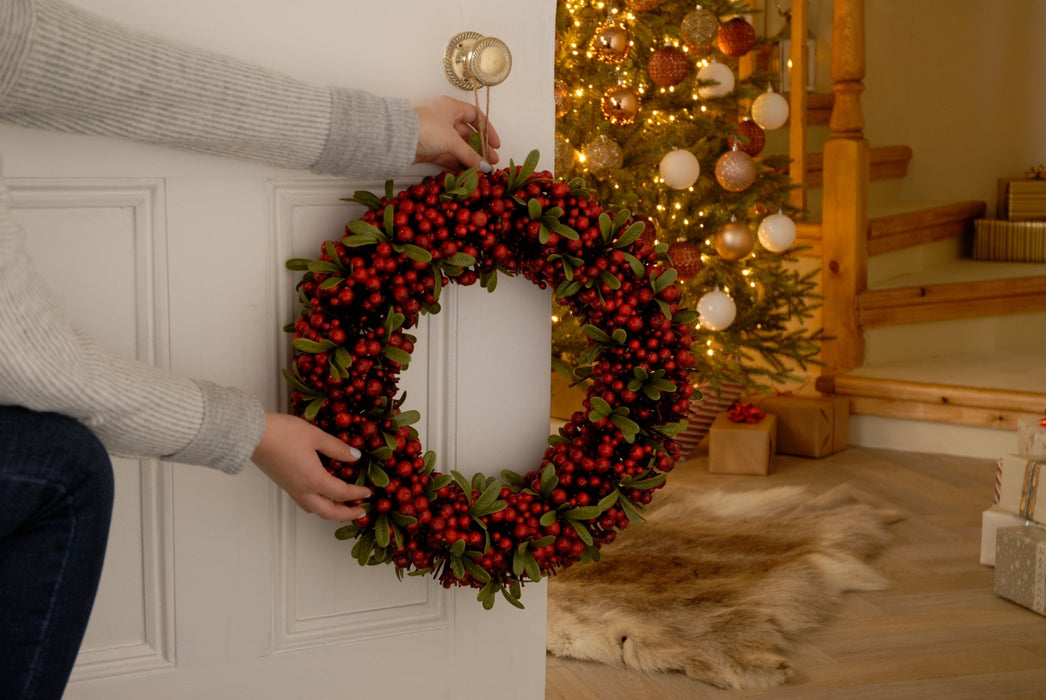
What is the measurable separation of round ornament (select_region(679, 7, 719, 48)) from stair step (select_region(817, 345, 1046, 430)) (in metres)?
1.17

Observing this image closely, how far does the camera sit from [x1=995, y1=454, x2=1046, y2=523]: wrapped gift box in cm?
226

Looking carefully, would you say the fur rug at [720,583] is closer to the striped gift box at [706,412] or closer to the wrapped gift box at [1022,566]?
the wrapped gift box at [1022,566]


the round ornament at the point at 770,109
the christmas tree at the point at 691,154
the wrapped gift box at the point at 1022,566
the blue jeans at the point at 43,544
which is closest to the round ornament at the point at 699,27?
the christmas tree at the point at 691,154

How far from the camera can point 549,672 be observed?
1938 millimetres

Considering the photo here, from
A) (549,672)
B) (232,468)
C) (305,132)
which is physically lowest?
(549,672)

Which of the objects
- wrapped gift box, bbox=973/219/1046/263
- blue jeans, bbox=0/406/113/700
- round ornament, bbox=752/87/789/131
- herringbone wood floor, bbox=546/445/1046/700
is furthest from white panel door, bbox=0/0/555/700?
wrapped gift box, bbox=973/219/1046/263

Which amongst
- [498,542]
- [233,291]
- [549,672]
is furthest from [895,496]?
[233,291]

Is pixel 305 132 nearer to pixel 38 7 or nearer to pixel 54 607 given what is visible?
pixel 38 7

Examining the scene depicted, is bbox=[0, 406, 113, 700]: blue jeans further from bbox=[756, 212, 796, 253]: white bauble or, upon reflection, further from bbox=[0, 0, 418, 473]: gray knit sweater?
bbox=[756, 212, 796, 253]: white bauble

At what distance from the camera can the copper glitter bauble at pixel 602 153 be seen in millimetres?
2773

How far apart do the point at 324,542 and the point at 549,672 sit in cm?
79

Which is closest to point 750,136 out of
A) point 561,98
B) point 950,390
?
point 561,98

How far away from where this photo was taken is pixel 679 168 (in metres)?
2.77

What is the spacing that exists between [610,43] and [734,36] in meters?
0.39
